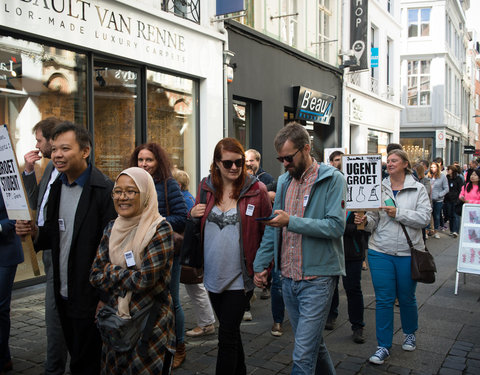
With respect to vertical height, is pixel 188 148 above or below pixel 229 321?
above

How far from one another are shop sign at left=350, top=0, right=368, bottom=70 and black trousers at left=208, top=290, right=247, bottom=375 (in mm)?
14256

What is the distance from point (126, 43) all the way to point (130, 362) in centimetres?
612

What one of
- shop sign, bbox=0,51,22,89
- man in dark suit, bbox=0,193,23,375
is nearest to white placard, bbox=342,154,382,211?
man in dark suit, bbox=0,193,23,375

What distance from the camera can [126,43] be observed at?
780cm

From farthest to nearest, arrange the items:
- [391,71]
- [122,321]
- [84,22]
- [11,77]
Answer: [391,71] < [84,22] < [11,77] < [122,321]

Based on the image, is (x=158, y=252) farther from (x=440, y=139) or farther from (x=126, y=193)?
(x=440, y=139)

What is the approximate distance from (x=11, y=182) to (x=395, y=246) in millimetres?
3355

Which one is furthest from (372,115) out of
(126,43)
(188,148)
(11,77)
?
(11,77)

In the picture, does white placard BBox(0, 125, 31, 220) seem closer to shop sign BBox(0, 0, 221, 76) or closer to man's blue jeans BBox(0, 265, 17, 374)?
man's blue jeans BBox(0, 265, 17, 374)

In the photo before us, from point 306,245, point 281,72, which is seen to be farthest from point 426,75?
point 306,245

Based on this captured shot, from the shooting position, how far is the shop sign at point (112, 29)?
247 inches

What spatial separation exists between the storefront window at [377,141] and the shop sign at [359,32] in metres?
3.94

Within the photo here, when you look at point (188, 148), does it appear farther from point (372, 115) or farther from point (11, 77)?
point (372, 115)

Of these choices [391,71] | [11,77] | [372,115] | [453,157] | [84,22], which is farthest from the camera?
[453,157]
